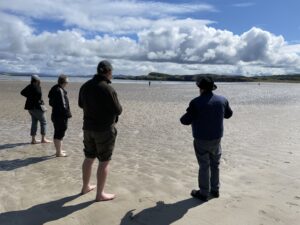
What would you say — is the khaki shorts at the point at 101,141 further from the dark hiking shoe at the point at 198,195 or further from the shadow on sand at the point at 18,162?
the shadow on sand at the point at 18,162

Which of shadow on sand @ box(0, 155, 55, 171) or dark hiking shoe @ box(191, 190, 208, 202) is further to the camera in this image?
shadow on sand @ box(0, 155, 55, 171)

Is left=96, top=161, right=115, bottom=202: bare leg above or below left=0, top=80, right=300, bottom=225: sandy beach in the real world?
above

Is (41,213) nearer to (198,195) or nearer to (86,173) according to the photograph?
(86,173)

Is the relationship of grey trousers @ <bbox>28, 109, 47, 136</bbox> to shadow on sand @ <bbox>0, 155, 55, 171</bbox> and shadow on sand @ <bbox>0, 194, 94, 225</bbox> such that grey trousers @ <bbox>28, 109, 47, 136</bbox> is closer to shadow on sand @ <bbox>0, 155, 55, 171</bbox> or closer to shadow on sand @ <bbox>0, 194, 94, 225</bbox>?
shadow on sand @ <bbox>0, 155, 55, 171</bbox>

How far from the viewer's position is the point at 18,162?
9188mm

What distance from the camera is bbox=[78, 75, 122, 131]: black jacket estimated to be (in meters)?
6.05

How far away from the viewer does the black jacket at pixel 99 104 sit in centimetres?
605

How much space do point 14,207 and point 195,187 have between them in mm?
3100

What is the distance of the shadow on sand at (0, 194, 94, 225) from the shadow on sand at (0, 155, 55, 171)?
2691 millimetres

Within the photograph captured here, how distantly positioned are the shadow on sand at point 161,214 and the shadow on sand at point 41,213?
0.88m

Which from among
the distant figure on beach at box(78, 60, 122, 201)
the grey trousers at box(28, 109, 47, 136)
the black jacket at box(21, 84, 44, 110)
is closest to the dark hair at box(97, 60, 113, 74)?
the distant figure on beach at box(78, 60, 122, 201)

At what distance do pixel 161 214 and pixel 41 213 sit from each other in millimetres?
1775

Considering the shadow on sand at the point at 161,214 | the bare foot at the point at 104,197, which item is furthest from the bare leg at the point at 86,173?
the shadow on sand at the point at 161,214

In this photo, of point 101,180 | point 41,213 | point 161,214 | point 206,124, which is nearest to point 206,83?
point 206,124
